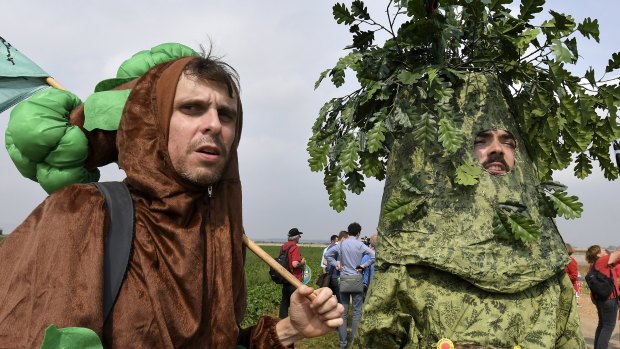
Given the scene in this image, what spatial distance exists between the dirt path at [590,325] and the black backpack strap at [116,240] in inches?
319

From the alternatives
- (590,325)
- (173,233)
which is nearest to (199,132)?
(173,233)

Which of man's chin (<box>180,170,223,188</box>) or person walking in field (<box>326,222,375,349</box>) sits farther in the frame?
person walking in field (<box>326,222,375,349</box>)

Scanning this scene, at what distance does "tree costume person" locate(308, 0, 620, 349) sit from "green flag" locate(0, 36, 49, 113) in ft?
5.11

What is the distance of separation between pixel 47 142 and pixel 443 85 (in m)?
2.02

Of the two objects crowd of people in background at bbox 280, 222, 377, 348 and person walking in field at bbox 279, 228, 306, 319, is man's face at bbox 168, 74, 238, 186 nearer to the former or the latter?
crowd of people in background at bbox 280, 222, 377, 348

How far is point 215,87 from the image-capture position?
5.94ft

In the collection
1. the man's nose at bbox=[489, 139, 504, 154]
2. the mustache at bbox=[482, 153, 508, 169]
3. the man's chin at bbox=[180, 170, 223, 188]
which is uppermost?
the man's nose at bbox=[489, 139, 504, 154]

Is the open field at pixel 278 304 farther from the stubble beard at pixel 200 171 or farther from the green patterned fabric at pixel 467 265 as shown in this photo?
the stubble beard at pixel 200 171

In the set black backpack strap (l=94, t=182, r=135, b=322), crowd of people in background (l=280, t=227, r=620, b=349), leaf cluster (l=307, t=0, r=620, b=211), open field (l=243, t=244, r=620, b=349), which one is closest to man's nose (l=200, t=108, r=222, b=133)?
black backpack strap (l=94, t=182, r=135, b=322)

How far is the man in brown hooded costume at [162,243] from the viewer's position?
4.70 ft

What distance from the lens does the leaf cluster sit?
305 cm

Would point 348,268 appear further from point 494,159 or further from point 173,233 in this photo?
point 173,233

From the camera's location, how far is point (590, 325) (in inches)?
405

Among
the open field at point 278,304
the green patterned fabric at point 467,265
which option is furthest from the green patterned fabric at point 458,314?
the open field at point 278,304
